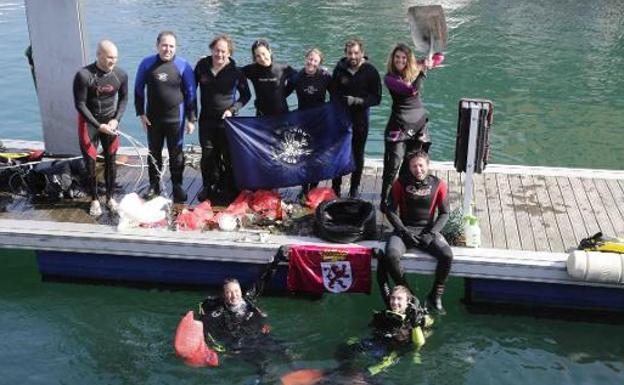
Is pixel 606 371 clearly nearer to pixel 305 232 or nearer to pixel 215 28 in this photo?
pixel 305 232

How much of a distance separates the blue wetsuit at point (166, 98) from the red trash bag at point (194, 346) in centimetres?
222

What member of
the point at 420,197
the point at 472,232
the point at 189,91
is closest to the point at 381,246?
the point at 420,197

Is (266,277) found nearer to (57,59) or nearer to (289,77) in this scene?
(289,77)

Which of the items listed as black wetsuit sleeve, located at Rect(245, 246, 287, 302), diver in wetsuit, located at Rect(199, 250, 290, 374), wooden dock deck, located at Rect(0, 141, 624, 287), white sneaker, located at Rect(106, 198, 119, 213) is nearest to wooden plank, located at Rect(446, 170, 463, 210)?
wooden dock deck, located at Rect(0, 141, 624, 287)

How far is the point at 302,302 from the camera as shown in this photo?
7906 millimetres

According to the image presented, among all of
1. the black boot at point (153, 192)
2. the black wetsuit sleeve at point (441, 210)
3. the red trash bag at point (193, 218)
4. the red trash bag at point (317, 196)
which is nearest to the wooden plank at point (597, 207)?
the black wetsuit sleeve at point (441, 210)

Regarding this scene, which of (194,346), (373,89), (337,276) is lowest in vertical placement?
(194,346)

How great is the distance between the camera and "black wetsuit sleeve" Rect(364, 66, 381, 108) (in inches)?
301

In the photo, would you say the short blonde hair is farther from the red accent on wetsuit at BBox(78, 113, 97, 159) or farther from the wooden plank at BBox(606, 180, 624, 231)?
the red accent on wetsuit at BBox(78, 113, 97, 159)

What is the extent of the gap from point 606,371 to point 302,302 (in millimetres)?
3104

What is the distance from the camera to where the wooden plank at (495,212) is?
301 inches

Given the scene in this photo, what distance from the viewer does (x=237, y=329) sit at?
690cm

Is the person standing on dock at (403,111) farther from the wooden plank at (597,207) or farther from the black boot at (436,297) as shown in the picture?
the wooden plank at (597,207)

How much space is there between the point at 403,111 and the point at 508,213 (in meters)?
1.74
